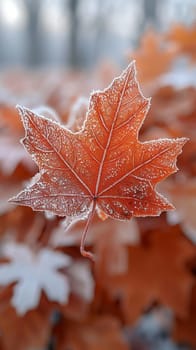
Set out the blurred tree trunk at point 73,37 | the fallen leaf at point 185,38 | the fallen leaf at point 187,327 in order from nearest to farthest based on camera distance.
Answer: the fallen leaf at point 187,327, the fallen leaf at point 185,38, the blurred tree trunk at point 73,37

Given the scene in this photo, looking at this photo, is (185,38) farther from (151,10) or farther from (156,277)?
(151,10)

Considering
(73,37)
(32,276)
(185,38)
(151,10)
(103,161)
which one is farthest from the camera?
(73,37)

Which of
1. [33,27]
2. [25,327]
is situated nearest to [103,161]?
[25,327]

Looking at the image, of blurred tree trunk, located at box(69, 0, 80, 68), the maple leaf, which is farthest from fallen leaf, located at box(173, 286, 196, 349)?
blurred tree trunk, located at box(69, 0, 80, 68)

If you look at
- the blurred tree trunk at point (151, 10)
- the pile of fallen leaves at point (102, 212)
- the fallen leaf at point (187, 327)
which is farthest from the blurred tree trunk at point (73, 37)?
the fallen leaf at point (187, 327)

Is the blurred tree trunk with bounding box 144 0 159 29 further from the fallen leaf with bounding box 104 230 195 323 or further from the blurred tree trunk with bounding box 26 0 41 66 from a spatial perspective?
the fallen leaf with bounding box 104 230 195 323

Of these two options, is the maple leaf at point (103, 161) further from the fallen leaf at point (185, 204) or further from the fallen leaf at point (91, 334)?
the fallen leaf at point (91, 334)

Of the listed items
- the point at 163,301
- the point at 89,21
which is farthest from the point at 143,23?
the point at 163,301

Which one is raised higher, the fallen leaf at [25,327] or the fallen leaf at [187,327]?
the fallen leaf at [25,327]
